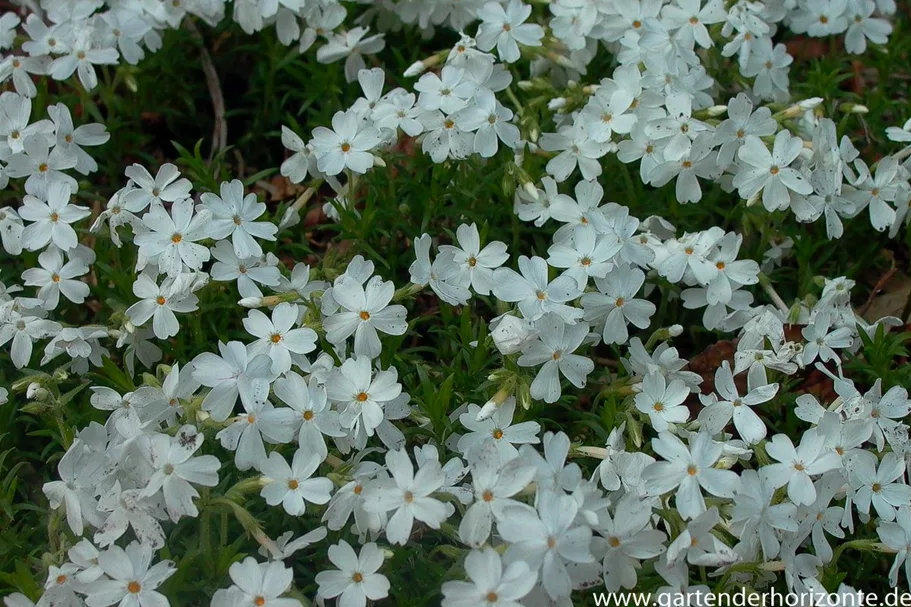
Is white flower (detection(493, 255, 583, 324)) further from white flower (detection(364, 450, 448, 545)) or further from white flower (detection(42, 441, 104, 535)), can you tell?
white flower (detection(42, 441, 104, 535))

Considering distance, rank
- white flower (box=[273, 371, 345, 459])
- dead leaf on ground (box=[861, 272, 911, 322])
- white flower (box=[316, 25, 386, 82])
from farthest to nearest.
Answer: white flower (box=[316, 25, 386, 82]), dead leaf on ground (box=[861, 272, 911, 322]), white flower (box=[273, 371, 345, 459])

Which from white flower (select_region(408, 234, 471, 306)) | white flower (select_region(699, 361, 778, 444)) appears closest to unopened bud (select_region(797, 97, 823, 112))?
white flower (select_region(699, 361, 778, 444))

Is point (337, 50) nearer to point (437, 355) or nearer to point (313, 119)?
point (313, 119)

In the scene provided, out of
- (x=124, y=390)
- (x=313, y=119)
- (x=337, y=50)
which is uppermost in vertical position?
(x=337, y=50)

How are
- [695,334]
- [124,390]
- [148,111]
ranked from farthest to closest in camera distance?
[148,111]
[695,334]
[124,390]

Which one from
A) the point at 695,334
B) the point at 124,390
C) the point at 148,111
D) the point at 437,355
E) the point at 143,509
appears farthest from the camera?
the point at 148,111

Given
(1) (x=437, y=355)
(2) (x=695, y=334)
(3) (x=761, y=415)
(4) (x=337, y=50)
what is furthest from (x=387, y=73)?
(3) (x=761, y=415)

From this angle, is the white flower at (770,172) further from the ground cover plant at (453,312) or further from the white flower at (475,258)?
the white flower at (475,258)

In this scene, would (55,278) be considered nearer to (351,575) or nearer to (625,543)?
(351,575)
